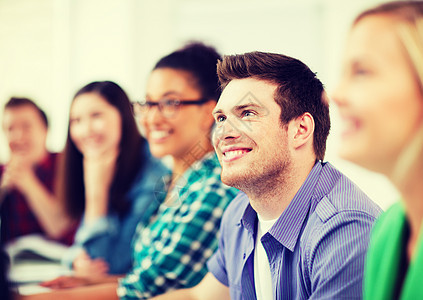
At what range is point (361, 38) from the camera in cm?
39

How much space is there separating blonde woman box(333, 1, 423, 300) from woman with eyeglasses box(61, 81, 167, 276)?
883 millimetres

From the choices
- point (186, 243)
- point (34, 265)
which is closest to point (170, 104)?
point (186, 243)

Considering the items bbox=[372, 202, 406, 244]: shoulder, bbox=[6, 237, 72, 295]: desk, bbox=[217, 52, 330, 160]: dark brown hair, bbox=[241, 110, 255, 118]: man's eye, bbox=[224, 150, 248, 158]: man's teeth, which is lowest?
bbox=[6, 237, 72, 295]: desk

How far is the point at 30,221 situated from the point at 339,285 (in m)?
1.28

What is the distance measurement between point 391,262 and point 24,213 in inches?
55.4

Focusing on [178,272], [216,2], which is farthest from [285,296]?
[216,2]

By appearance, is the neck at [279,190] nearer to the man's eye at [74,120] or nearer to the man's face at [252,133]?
the man's face at [252,133]

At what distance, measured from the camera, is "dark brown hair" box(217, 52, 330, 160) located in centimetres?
64

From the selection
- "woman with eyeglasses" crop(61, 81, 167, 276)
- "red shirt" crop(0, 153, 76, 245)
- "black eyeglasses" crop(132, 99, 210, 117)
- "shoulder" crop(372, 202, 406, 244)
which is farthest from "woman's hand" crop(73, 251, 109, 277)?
"shoulder" crop(372, 202, 406, 244)

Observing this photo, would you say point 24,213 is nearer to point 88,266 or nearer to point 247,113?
point 88,266

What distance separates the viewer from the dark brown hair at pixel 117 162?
52.2 inches

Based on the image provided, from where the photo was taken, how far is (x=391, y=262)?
1.33 feet

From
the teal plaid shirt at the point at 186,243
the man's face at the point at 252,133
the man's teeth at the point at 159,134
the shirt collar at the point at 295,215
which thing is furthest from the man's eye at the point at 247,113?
the man's teeth at the point at 159,134

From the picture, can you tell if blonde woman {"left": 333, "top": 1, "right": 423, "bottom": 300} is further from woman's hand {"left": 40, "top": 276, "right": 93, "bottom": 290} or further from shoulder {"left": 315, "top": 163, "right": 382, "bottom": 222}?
woman's hand {"left": 40, "top": 276, "right": 93, "bottom": 290}
